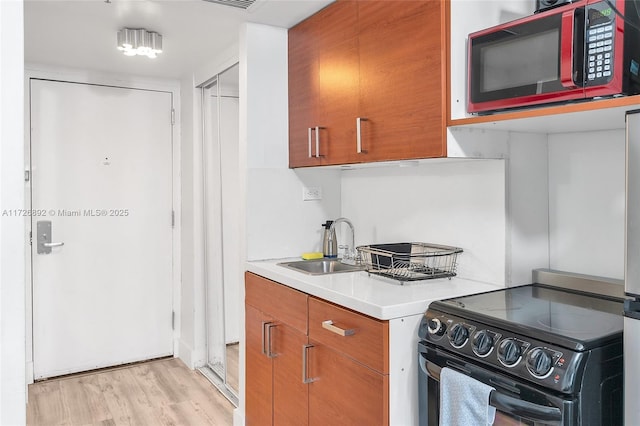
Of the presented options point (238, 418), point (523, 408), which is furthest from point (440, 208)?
point (238, 418)

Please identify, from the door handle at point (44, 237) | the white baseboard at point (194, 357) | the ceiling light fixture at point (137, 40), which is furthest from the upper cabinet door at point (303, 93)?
the door handle at point (44, 237)

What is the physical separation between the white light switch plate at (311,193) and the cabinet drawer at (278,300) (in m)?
0.52

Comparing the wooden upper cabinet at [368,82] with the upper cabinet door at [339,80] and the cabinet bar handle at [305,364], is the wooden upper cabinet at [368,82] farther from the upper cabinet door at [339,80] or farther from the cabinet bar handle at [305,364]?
the cabinet bar handle at [305,364]

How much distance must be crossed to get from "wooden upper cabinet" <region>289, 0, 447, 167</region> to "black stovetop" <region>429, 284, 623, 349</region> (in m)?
0.52

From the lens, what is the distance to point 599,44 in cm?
128

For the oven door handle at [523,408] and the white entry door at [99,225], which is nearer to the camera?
the oven door handle at [523,408]

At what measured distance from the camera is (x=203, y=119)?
3.46 m

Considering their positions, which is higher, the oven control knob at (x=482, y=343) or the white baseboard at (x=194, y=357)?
the oven control knob at (x=482, y=343)

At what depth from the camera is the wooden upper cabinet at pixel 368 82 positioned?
1729 millimetres

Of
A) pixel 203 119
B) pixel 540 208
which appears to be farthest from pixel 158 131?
pixel 540 208

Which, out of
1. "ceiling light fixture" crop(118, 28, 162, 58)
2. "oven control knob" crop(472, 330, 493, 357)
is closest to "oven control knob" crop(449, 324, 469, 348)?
"oven control knob" crop(472, 330, 493, 357)

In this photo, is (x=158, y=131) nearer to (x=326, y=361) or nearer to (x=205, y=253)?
(x=205, y=253)

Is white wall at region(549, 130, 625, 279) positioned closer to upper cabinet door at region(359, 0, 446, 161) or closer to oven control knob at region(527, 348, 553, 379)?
upper cabinet door at region(359, 0, 446, 161)

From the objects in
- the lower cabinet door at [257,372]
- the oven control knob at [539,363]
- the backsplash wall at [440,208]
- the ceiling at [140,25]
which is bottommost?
the lower cabinet door at [257,372]
